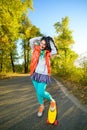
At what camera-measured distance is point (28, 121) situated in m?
5.22

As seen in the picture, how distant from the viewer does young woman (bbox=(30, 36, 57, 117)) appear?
5.36 m

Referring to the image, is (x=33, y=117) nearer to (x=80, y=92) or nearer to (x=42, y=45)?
(x=42, y=45)

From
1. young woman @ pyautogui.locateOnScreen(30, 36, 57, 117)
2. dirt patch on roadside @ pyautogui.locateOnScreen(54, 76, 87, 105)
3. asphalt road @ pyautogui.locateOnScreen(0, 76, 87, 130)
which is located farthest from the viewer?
dirt patch on roadside @ pyautogui.locateOnScreen(54, 76, 87, 105)

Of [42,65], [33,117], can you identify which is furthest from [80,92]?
[42,65]

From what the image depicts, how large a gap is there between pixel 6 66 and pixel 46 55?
5605 centimetres

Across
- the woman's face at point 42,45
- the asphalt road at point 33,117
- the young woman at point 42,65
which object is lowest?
the asphalt road at point 33,117

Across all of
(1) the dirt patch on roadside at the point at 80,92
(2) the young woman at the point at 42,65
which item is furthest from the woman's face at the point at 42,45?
(1) the dirt patch on roadside at the point at 80,92

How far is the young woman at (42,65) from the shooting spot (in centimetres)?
536

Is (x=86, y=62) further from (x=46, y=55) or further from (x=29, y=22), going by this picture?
(x=29, y=22)

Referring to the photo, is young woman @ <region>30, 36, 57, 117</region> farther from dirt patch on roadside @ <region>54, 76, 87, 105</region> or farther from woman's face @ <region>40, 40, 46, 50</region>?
dirt patch on roadside @ <region>54, 76, 87, 105</region>

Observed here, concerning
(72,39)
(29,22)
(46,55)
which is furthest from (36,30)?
(46,55)

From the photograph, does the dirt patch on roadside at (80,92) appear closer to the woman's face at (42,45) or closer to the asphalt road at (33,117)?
the asphalt road at (33,117)

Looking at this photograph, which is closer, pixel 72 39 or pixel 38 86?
pixel 38 86

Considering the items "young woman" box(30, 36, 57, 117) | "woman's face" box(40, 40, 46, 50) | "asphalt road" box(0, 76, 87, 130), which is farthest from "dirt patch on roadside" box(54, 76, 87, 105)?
"woman's face" box(40, 40, 46, 50)
